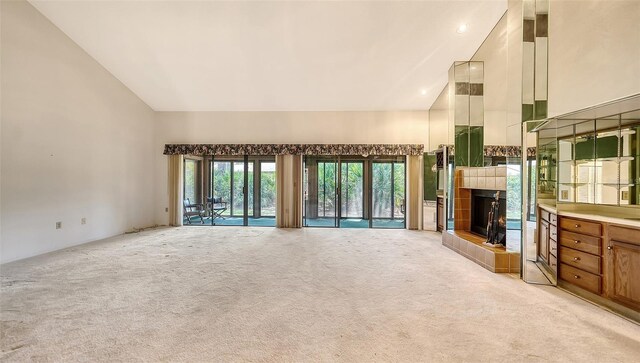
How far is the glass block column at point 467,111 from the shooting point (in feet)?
14.4

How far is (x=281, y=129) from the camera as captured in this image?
21.2 ft

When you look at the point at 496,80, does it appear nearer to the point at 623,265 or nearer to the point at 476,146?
the point at 476,146

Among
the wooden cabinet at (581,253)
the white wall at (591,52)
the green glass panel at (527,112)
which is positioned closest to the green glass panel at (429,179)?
the green glass panel at (527,112)

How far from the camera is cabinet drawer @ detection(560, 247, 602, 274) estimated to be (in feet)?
8.27

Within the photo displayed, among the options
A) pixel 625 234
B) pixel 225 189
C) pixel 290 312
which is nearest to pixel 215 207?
pixel 225 189

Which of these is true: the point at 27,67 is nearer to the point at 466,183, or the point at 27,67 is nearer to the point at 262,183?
the point at 262,183

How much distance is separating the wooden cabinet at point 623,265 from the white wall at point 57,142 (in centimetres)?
724

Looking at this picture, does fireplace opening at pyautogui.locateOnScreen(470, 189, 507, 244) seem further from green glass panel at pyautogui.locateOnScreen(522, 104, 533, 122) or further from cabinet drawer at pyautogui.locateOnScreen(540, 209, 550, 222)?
green glass panel at pyautogui.locateOnScreen(522, 104, 533, 122)

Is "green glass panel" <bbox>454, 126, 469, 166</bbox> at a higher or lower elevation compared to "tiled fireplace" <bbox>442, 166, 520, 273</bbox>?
higher

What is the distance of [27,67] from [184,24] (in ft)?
8.00

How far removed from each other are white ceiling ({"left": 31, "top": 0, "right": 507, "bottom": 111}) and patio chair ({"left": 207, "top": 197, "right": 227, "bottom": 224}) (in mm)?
2603

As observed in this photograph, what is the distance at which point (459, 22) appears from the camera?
12.3ft

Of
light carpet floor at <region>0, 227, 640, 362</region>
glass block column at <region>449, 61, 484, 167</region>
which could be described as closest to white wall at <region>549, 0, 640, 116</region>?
glass block column at <region>449, 61, 484, 167</region>

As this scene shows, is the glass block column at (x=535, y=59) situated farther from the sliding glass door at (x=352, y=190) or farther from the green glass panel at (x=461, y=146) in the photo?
the sliding glass door at (x=352, y=190)
